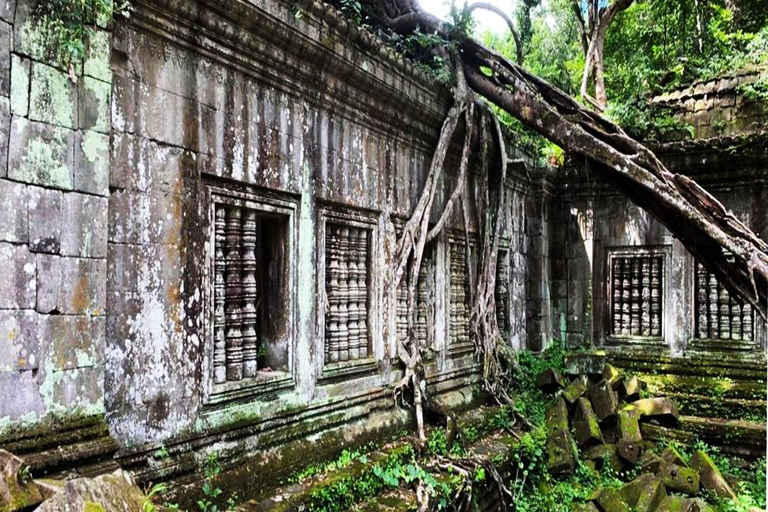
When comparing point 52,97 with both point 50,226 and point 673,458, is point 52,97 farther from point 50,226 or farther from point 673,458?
point 673,458

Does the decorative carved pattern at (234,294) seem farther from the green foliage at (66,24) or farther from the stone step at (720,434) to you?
the stone step at (720,434)

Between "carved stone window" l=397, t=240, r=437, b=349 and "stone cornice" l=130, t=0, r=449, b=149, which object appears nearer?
"stone cornice" l=130, t=0, r=449, b=149

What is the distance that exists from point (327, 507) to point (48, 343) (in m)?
2.12

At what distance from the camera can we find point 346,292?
4734 mm

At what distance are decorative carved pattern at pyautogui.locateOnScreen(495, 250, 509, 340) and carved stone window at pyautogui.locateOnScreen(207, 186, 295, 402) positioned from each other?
4.17m

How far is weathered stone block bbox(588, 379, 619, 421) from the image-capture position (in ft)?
20.5

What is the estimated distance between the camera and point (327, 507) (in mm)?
3695

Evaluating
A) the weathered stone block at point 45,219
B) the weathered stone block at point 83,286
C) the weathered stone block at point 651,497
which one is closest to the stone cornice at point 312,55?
the weathered stone block at point 45,219

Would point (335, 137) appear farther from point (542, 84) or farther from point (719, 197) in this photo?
point (719, 197)

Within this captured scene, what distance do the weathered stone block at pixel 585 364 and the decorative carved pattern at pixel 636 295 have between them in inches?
57.8

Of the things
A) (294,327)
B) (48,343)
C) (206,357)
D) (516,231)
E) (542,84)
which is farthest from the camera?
(516,231)

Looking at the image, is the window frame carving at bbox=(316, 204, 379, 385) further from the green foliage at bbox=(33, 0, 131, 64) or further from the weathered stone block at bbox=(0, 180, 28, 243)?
the weathered stone block at bbox=(0, 180, 28, 243)

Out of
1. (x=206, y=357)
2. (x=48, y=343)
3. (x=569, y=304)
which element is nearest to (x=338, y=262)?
(x=206, y=357)

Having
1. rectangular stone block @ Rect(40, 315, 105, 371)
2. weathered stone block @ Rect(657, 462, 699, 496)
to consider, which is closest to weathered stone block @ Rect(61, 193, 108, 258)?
rectangular stone block @ Rect(40, 315, 105, 371)
